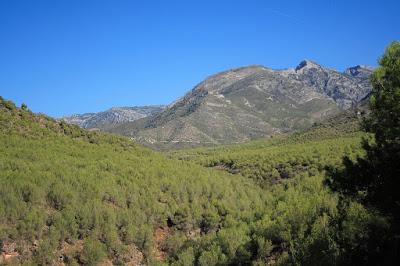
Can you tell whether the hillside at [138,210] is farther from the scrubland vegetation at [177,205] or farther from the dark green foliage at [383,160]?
the dark green foliage at [383,160]

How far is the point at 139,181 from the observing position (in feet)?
163

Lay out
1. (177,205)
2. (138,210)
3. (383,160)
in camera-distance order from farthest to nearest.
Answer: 1. (177,205)
2. (138,210)
3. (383,160)

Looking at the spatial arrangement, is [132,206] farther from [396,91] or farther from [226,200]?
[396,91]

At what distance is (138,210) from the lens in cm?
4472

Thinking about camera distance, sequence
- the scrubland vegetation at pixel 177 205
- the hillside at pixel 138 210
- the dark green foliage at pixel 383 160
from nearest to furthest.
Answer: the dark green foliage at pixel 383 160, the scrubland vegetation at pixel 177 205, the hillside at pixel 138 210

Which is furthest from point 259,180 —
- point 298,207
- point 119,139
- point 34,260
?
point 34,260

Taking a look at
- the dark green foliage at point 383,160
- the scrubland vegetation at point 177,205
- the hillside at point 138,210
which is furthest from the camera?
the hillside at point 138,210

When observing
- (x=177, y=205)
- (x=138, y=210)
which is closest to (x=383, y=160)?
(x=138, y=210)

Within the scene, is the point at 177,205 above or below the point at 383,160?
below

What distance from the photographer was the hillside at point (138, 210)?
33.8 metres

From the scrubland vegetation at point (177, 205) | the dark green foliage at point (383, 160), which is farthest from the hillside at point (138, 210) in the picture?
the dark green foliage at point (383, 160)

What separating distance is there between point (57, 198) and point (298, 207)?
2139cm

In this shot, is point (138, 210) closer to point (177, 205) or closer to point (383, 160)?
point (177, 205)

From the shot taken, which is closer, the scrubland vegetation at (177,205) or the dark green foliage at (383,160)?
the dark green foliage at (383,160)
